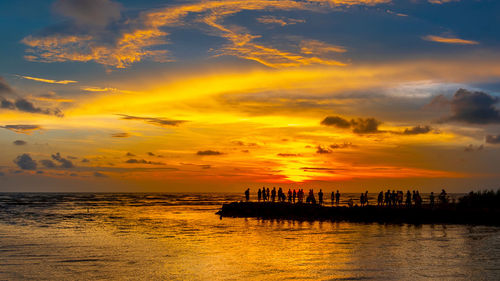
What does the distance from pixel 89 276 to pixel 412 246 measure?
22775mm

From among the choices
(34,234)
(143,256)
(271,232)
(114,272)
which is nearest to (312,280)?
(114,272)

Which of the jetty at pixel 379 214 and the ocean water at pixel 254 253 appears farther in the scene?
the jetty at pixel 379 214

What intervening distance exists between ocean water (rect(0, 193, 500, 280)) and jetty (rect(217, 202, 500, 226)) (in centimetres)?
607

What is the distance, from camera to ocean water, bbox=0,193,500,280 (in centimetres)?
2303

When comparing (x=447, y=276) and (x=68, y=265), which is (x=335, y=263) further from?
(x=68, y=265)

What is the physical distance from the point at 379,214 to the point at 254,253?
2947 centimetres

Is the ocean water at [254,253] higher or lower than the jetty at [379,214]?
lower

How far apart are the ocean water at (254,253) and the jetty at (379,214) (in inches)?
239

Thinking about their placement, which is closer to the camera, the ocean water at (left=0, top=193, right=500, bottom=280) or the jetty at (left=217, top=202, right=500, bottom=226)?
the ocean water at (left=0, top=193, right=500, bottom=280)

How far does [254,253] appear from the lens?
97.4 ft

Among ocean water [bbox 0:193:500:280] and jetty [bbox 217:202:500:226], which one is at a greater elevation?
jetty [bbox 217:202:500:226]

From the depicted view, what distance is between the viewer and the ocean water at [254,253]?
75.6ft

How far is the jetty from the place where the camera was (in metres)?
50.9

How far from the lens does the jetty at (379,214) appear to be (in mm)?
50875
